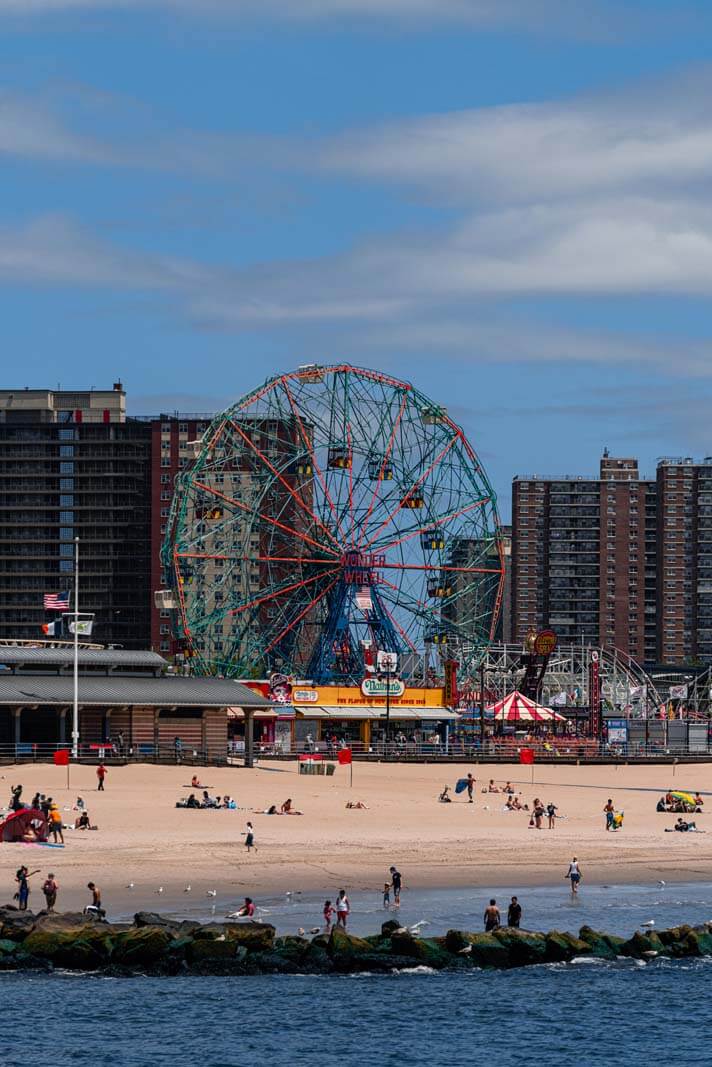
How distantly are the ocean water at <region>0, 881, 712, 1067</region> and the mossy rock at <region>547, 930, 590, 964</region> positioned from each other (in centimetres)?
33

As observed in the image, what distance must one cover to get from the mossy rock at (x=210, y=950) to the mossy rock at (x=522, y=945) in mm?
7185

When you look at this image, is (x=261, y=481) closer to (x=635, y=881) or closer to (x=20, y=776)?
(x=20, y=776)

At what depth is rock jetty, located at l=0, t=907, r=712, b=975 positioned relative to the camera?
48438 millimetres

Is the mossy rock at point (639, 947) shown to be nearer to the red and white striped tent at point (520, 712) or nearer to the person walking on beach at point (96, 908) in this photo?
the person walking on beach at point (96, 908)

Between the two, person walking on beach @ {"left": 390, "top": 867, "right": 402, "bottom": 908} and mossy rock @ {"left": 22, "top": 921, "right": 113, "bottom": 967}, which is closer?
mossy rock @ {"left": 22, "top": 921, "right": 113, "bottom": 967}

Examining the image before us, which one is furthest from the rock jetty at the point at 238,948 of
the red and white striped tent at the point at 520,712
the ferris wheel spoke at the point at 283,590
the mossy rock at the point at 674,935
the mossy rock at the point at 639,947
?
the red and white striped tent at the point at 520,712

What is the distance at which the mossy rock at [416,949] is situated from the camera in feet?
163

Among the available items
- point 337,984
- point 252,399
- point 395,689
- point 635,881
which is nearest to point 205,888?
point 337,984

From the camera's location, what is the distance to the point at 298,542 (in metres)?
132

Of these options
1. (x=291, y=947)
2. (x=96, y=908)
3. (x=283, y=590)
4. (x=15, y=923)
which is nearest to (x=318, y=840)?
(x=96, y=908)

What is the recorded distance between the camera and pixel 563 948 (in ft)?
167

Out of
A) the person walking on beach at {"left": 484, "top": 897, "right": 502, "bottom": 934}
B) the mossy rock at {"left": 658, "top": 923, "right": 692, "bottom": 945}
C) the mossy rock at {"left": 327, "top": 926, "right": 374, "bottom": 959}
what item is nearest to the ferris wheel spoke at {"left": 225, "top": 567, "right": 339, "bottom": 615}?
the mossy rock at {"left": 658, "top": 923, "right": 692, "bottom": 945}

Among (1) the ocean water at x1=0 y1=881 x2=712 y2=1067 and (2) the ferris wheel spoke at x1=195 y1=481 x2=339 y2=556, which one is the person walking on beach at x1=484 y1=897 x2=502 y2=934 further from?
(2) the ferris wheel spoke at x1=195 y1=481 x2=339 y2=556

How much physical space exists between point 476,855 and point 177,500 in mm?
66984
